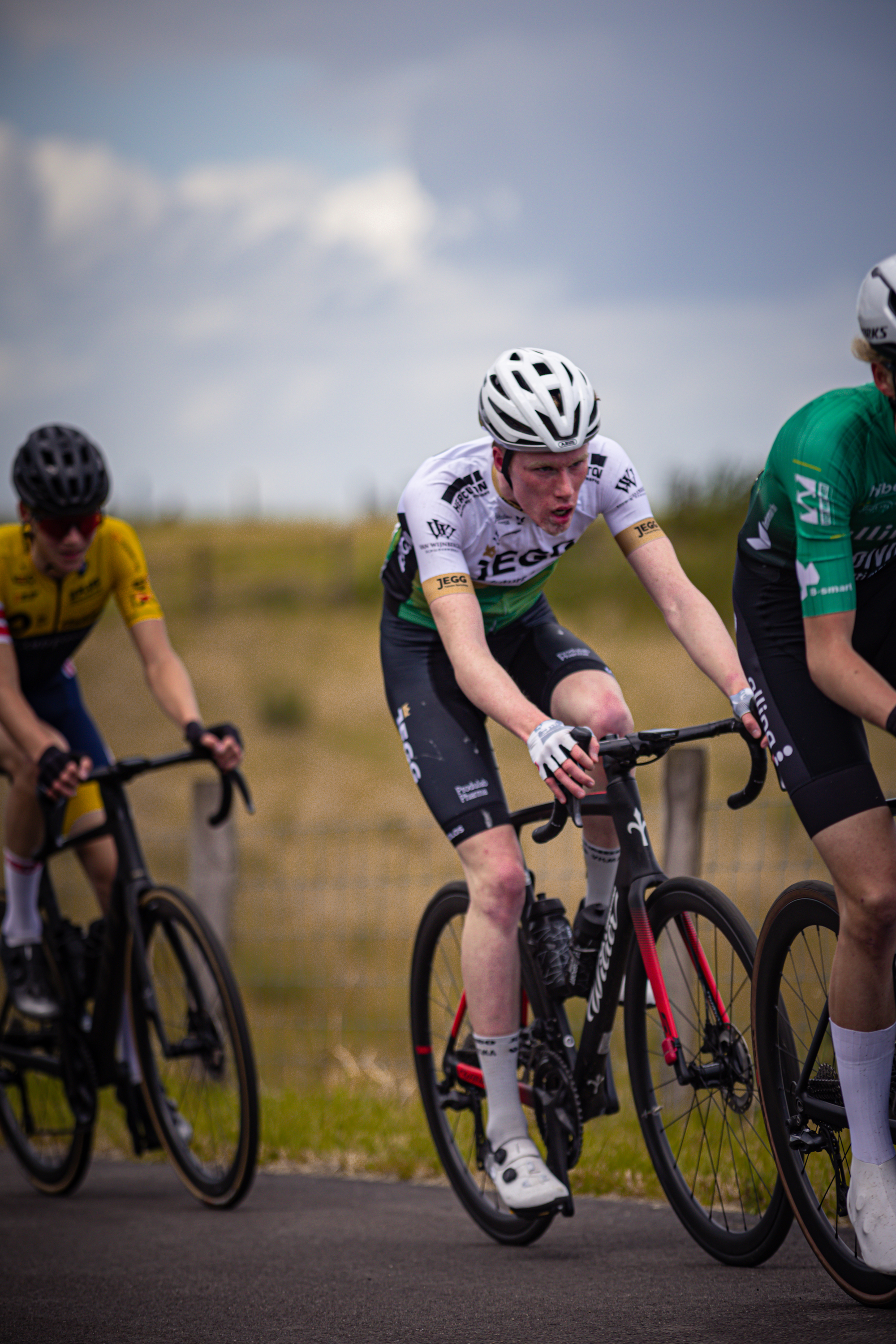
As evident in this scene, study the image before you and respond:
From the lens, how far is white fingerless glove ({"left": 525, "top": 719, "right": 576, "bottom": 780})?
3283 mm

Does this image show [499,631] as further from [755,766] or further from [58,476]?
[58,476]

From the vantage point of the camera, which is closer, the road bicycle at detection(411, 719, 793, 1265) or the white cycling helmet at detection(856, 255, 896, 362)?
the white cycling helmet at detection(856, 255, 896, 362)

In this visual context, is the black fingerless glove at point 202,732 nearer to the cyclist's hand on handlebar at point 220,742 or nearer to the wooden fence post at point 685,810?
the cyclist's hand on handlebar at point 220,742

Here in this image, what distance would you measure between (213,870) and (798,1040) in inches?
169

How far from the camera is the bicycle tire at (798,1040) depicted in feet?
10.5

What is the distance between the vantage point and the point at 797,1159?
3.29 m

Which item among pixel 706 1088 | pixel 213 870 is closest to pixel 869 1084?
pixel 706 1088

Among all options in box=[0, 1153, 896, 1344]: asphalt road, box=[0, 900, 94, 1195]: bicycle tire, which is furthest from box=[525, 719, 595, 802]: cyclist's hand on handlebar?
box=[0, 900, 94, 1195]: bicycle tire

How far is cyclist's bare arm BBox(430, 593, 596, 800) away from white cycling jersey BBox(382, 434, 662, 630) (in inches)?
2.5

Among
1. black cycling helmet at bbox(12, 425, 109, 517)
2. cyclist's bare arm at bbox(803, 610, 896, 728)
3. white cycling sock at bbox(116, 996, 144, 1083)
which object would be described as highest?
black cycling helmet at bbox(12, 425, 109, 517)

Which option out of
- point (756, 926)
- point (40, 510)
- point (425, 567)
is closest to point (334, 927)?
point (756, 926)

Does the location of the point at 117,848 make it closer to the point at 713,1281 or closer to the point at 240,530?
the point at 713,1281

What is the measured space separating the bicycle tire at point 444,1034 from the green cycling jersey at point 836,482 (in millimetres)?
1791

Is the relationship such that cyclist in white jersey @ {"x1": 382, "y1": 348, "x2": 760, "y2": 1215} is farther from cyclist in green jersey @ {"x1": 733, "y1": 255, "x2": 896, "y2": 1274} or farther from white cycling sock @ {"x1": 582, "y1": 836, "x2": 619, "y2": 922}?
cyclist in green jersey @ {"x1": 733, "y1": 255, "x2": 896, "y2": 1274}
